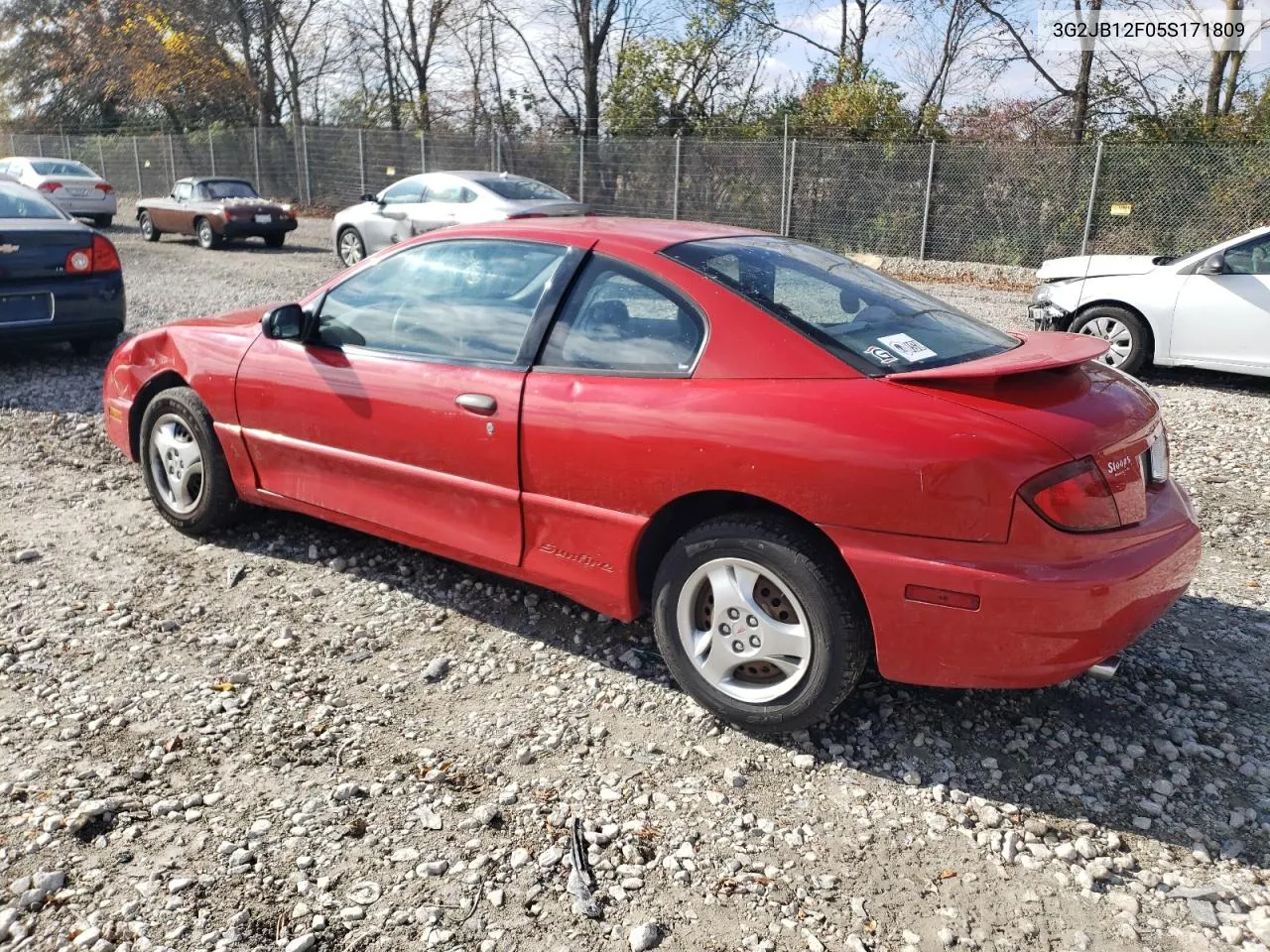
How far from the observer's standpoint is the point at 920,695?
133 inches

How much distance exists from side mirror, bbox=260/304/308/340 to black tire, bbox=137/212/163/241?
18.1 m

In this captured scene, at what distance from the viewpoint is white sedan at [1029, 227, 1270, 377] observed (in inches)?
311

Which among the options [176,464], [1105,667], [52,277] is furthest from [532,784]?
[52,277]

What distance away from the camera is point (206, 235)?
1833 centimetres

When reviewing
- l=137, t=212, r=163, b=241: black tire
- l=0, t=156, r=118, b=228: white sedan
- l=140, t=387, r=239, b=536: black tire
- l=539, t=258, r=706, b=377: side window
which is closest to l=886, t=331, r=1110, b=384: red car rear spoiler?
l=539, t=258, r=706, b=377: side window

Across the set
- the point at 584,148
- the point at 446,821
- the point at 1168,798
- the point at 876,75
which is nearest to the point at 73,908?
the point at 446,821

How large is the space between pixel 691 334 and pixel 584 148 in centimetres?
1822

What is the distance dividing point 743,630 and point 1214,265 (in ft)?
22.9

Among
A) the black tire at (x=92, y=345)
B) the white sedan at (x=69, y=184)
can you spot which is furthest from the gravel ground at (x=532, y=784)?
the white sedan at (x=69, y=184)

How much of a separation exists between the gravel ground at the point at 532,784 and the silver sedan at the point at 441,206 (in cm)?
1020

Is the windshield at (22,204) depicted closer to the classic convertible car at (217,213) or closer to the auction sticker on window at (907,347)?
the auction sticker on window at (907,347)

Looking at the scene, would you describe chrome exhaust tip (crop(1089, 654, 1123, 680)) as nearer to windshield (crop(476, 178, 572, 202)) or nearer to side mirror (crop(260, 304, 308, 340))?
side mirror (crop(260, 304, 308, 340))

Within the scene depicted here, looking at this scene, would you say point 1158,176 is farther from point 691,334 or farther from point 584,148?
point 691,334

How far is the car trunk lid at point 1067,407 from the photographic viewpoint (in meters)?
2.71
